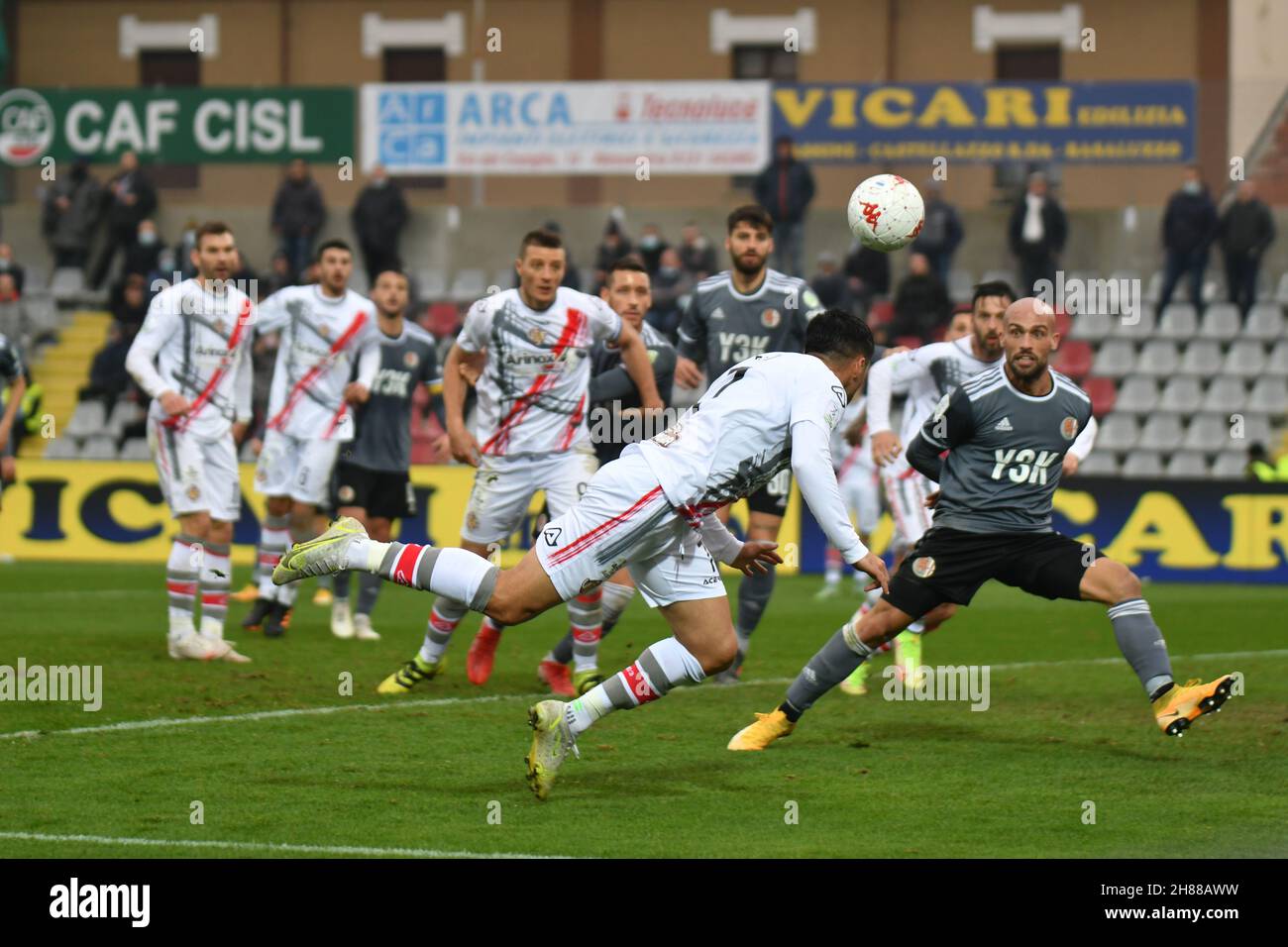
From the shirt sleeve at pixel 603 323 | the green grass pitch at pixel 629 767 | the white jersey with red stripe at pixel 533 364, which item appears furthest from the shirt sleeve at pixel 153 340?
the shirt sleeve at pixel 603 323

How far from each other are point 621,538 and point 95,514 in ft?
45.0

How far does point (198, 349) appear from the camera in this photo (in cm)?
1174

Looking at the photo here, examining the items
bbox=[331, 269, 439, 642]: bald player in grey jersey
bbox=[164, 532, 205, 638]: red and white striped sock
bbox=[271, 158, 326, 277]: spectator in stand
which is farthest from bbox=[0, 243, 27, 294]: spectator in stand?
bbox=[164, 532, 205, 638]: red and white striped sock

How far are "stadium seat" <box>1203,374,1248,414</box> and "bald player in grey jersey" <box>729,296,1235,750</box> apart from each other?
15.9m

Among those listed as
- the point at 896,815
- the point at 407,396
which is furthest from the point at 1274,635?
the point at 896,815

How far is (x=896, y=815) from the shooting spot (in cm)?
739

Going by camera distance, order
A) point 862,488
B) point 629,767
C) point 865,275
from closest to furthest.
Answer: point 629,767 < point 862,488 < point 865,275

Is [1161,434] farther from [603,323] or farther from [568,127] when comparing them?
[603,323]

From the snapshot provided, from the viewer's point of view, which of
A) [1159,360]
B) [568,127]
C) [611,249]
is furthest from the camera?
[568,127]

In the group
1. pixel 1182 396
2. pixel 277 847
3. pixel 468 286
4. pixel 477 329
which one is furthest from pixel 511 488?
pixel 468 286

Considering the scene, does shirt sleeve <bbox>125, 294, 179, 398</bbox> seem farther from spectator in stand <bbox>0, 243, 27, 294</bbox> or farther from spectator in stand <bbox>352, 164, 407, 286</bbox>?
spectator in stand <bbox>352, 164, 407, 286</bbox>

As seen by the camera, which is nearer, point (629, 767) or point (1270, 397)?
point (629, 767)
